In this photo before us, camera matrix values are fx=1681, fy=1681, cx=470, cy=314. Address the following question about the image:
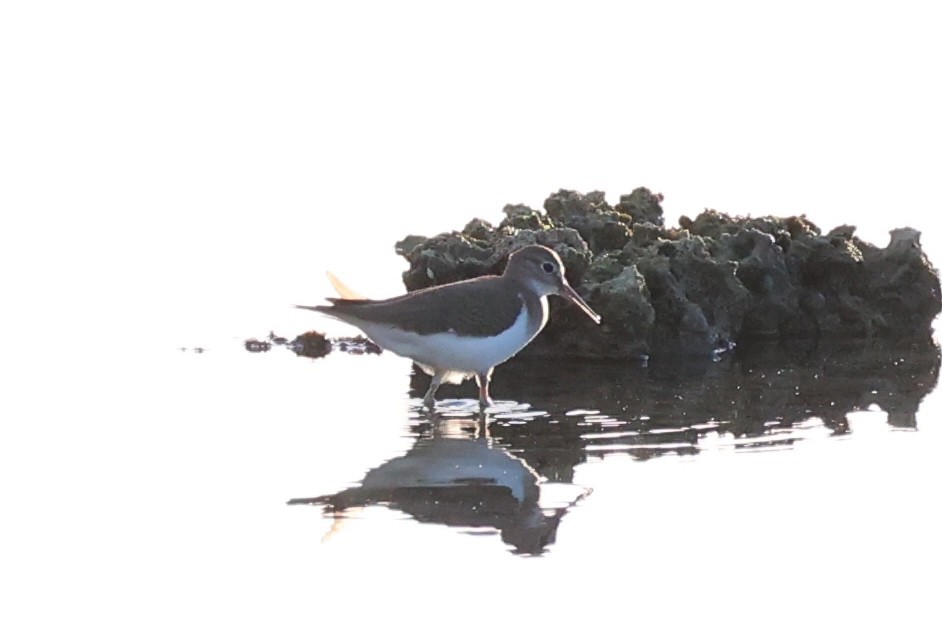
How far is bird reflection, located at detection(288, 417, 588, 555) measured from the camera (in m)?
7.71

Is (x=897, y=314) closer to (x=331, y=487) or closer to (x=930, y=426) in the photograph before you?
(x=930, y=426)

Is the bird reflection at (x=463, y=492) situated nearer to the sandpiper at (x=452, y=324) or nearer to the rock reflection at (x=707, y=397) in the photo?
the rock reflection at (x=707, y=397)

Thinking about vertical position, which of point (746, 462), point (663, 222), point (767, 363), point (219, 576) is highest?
point (663, 222)

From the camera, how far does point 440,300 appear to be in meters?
10.8

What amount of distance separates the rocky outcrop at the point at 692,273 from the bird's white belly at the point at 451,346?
171 centimetres

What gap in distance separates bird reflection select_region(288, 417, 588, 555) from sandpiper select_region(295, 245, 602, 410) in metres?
1.11

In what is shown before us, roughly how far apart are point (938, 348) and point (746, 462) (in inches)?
191

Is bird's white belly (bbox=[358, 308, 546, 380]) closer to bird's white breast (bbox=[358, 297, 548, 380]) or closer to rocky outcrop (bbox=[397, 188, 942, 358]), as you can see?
bird's white breast (bbox=[358, 297, 548, 380])

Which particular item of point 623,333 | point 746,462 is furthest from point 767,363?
point 746,462

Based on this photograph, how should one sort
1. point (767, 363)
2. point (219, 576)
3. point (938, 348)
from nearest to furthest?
point (219, 576)
point (767, 363)
point (938, 348)

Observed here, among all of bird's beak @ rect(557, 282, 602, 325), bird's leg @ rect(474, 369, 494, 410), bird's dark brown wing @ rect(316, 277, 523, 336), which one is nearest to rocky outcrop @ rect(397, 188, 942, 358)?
bird's beak @ rect(557, 282, 602, 325)

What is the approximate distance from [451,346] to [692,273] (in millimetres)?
2984

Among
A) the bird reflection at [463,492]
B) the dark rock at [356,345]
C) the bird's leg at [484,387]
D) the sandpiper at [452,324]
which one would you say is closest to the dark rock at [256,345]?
the dark rock at [356,345]

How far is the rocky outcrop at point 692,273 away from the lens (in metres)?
12.7
